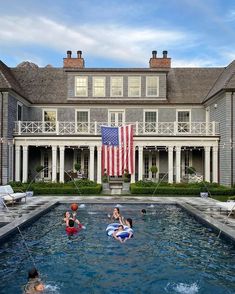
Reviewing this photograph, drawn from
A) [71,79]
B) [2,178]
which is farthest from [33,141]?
[71,79]

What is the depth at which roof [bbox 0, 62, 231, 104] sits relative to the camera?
33.4 meters

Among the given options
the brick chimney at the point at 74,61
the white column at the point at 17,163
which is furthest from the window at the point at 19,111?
the brick chimney at the point at 74,61

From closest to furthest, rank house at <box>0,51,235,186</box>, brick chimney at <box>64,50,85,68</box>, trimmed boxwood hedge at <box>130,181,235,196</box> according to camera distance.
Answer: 1. trimmed boxwood hedge at <box>130,181,235,196</box>
2. house at <box>0,51,235,186</box>
3. brick chimney at <box>64,50,85,68</box>

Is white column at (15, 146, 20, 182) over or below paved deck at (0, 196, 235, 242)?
over

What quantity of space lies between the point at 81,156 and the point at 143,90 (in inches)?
303

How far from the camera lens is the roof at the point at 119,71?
33.4 m

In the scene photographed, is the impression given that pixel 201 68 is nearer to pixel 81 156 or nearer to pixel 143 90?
pixel 143 90

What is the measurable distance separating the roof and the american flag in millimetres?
7544

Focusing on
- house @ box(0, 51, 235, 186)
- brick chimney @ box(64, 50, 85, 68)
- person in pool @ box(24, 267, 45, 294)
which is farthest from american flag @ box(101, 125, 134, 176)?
person in pool @ box(24, 267, 45, 294)

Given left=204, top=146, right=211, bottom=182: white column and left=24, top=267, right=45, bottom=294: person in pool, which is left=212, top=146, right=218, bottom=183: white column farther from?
left=24, top=267, right=45, bottom=294: person in pool

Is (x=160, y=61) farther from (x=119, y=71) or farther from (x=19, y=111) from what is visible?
(x=19, y=111)

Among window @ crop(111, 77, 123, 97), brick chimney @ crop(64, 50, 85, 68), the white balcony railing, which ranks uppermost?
brick chimney @ crop(64, 50, 85, 68)

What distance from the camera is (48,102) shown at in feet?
109

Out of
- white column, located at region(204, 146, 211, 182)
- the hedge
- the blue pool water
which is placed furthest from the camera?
white column, located at region(204, 146, 211, 182)
